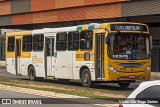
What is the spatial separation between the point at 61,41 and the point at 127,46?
15.2ft

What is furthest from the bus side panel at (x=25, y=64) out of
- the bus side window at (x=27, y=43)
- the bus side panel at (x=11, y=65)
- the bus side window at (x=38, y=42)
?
the bus side window at (x=38, y=42)

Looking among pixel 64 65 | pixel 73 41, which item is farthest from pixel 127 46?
pixel 64 65

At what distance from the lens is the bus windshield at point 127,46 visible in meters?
20.1

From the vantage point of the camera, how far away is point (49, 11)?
146 feet

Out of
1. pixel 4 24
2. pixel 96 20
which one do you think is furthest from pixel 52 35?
pixel 4 24

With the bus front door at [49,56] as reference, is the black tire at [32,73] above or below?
below

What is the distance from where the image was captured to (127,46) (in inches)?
797

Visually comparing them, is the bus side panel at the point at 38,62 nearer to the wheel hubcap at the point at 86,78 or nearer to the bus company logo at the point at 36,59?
the bus company logo at the point at 36,59

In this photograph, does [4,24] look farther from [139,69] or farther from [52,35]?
[139,69]

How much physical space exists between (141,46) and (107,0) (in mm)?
16953

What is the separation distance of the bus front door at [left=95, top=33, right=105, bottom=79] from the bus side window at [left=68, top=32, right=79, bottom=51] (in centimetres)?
170

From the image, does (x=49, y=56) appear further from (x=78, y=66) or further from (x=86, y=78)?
(x=86, y=78)

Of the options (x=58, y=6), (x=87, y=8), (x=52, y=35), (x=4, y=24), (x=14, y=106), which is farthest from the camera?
(x=4, y=24)

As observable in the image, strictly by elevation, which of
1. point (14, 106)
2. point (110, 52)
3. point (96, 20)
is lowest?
point (14, 106)
